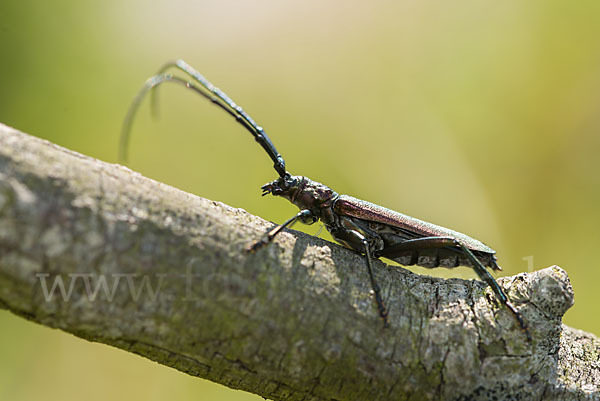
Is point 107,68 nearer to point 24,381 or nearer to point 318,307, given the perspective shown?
point 24,381

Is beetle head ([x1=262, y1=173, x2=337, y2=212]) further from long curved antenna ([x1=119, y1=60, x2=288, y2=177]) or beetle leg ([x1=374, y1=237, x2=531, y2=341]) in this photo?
beetle leg ([x1=374, y1=237, x2=531, y2=341])

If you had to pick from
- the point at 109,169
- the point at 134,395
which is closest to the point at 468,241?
the point at 109,169

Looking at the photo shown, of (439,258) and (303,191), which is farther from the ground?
(303,191)

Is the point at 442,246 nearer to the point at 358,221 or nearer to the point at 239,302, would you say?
the point at 358,221

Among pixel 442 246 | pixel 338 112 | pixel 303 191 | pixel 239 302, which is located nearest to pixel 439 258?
pixel 442 246

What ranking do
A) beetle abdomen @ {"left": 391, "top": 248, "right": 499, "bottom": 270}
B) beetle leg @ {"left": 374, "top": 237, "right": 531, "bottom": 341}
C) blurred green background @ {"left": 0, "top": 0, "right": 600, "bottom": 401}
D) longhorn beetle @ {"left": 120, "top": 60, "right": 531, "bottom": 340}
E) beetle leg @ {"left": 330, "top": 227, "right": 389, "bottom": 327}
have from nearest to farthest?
1. beetle leg @ {"left": 330, "top": 227, "right": 389, "bottom": 327}
2. beetle leg @ {"left": 374, "top": 237, "right": 531, "bottom": 341}
3. longhorn beetle @ {"left": 120, "top": 60, "right": 531, "bottom": 340}
4. beetle abdomen @ {"left": 391, "top": 248, "right": 499, "bottom": 270}
5. blurred green background @ {"left": 0, "top": 0, "right": 600, "bottom": 401}

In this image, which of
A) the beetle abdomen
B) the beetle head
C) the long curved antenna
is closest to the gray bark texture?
the beetle abdomen
